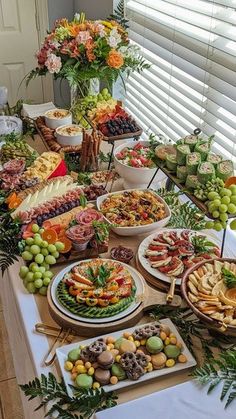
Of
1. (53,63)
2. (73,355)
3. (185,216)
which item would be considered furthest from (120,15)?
(73,355)

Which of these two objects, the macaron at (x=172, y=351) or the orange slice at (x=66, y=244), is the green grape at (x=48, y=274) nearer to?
the orange slice at (x=66, y=244)

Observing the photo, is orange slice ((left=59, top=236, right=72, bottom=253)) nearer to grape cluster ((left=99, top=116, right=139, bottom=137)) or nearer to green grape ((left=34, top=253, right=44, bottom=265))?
green grape ((left=34, top=253, right=44, bottom=265))

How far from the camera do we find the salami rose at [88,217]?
1383 millimetres

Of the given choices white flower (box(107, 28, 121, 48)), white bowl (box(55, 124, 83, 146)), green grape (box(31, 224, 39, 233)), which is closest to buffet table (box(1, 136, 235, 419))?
green grape (box(31, 224, 39, 233))

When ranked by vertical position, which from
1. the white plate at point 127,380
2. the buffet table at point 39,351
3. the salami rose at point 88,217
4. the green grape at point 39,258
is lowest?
the buffet table at point 39,351

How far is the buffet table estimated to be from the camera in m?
0.94

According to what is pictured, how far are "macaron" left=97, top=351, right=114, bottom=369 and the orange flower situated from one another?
1.23 meters

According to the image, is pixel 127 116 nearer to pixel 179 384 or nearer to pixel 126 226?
pixel 126 226

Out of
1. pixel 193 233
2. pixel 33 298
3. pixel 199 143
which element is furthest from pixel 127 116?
pixel 33 298

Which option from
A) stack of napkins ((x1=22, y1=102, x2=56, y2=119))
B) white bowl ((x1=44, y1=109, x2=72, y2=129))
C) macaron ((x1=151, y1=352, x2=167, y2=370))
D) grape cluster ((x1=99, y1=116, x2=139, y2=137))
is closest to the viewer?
macaron ((x1=151, y1=352, x2=167, y2=370))

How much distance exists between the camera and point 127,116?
1839 millimetres

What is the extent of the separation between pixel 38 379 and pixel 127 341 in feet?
0.69

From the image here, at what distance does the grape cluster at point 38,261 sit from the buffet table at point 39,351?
1.2 inches

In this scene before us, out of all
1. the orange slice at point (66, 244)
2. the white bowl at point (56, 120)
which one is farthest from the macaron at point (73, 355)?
the white bowl at point (56, 120)
